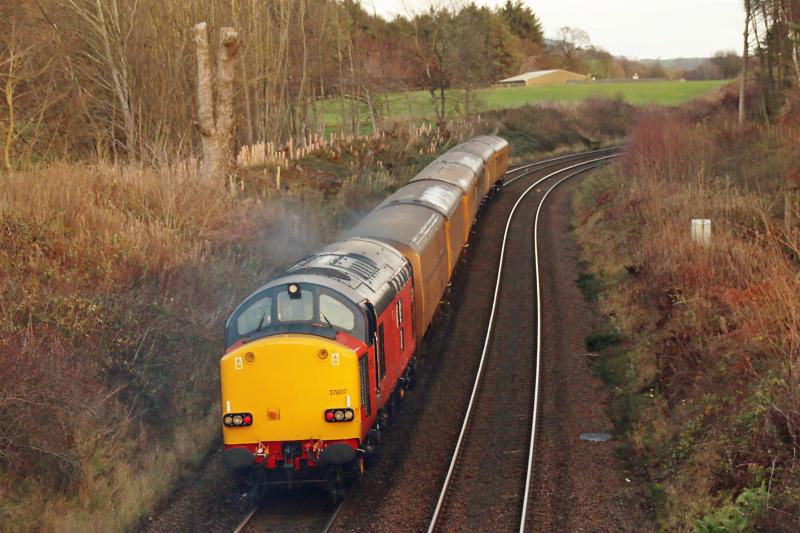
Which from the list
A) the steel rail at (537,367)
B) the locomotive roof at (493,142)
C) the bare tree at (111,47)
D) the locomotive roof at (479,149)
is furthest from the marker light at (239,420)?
the locomotive roof at (493,142)

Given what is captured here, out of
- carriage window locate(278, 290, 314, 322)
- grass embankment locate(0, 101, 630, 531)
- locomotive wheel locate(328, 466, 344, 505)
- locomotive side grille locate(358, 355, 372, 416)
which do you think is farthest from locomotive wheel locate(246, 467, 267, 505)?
carriage window locate(278, 290, 314, 322)

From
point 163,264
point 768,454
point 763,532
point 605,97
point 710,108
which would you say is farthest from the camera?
point 605,97

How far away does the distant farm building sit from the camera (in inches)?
4043

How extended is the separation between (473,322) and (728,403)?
29.7 ft

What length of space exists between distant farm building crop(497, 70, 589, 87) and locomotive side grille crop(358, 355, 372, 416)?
93561mm

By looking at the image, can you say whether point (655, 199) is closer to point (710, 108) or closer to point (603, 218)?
point (603, 218)

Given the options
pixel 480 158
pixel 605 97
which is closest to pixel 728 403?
pixel 480 158

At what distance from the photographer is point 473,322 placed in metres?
21.5

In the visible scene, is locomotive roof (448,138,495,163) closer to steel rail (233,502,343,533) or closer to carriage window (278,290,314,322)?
carriage window (278,290,314,322)

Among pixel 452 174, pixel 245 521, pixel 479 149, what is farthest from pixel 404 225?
pixel 479 149

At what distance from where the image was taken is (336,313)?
38.4 feet

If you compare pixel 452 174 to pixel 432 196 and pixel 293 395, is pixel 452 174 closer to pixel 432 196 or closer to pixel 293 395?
pixel 432 196

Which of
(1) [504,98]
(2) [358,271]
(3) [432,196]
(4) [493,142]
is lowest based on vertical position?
(2) [358,271]

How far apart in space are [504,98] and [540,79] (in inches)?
945
